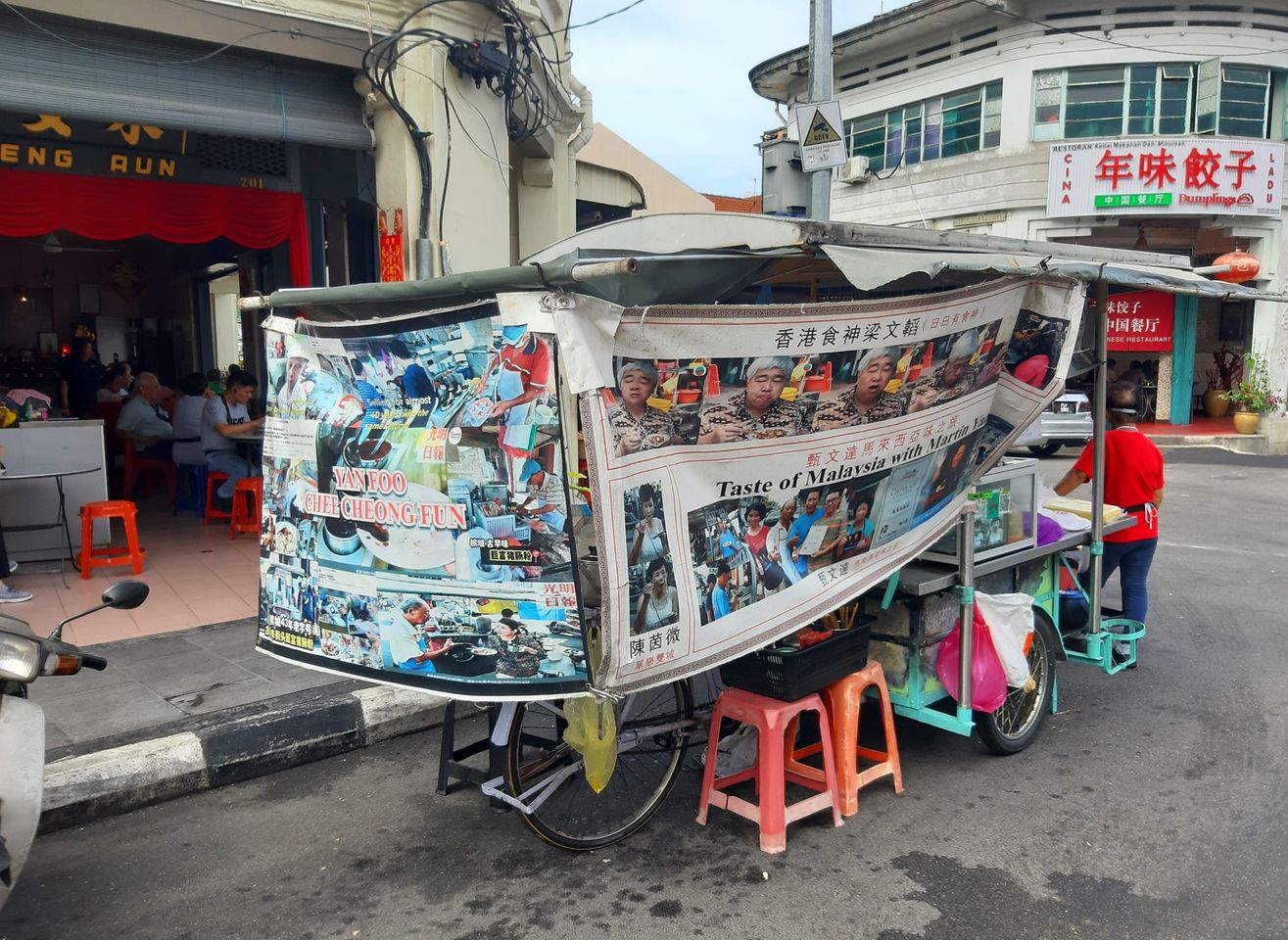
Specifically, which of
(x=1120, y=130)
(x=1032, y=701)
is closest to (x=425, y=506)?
(x=1032, y=701)

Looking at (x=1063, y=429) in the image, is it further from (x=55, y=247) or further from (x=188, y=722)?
(x=55, y=247)

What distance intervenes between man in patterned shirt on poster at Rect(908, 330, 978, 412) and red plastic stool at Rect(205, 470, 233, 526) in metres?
7.33

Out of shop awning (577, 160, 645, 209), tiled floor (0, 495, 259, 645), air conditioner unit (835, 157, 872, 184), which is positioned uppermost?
air conditioner unit (835, 157, 872, 184)

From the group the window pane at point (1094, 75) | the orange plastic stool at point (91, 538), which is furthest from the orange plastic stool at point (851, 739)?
the window pane at point (1094, 75)

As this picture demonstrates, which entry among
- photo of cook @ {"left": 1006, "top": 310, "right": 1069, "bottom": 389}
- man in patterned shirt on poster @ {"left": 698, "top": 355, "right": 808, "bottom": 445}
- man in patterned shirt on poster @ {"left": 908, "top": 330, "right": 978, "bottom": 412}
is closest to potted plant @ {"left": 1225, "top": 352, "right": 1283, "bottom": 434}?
photo of cook @ {"left": 1006, "top": 310, "right": 1069, "bottom": 389}

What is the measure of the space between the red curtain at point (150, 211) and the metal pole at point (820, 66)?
451 cm

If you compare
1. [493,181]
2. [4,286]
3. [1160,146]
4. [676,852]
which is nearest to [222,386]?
[493,181]

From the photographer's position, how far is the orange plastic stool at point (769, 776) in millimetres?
3572

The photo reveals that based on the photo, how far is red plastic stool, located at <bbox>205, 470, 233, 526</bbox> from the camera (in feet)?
30.1

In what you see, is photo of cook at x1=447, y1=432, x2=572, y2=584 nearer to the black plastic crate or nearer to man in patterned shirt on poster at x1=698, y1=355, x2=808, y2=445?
man in patterned shirt on poster at x1=698, y1=355, x2=808, y2=445

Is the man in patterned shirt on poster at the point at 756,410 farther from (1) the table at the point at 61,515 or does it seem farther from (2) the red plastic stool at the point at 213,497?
(2) the red plastic stool at the point at 213,497

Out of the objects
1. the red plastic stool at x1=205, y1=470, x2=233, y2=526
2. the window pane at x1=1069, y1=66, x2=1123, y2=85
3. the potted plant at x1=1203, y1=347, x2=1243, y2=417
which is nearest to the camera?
the red plastic stool at x1=205, y1=470, x2=233, y2=526

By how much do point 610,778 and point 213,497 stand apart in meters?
7.17

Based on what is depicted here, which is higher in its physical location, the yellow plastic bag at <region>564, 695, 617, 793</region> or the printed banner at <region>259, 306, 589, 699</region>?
the printed banner at <region>259, 306, 589, 699</region>
